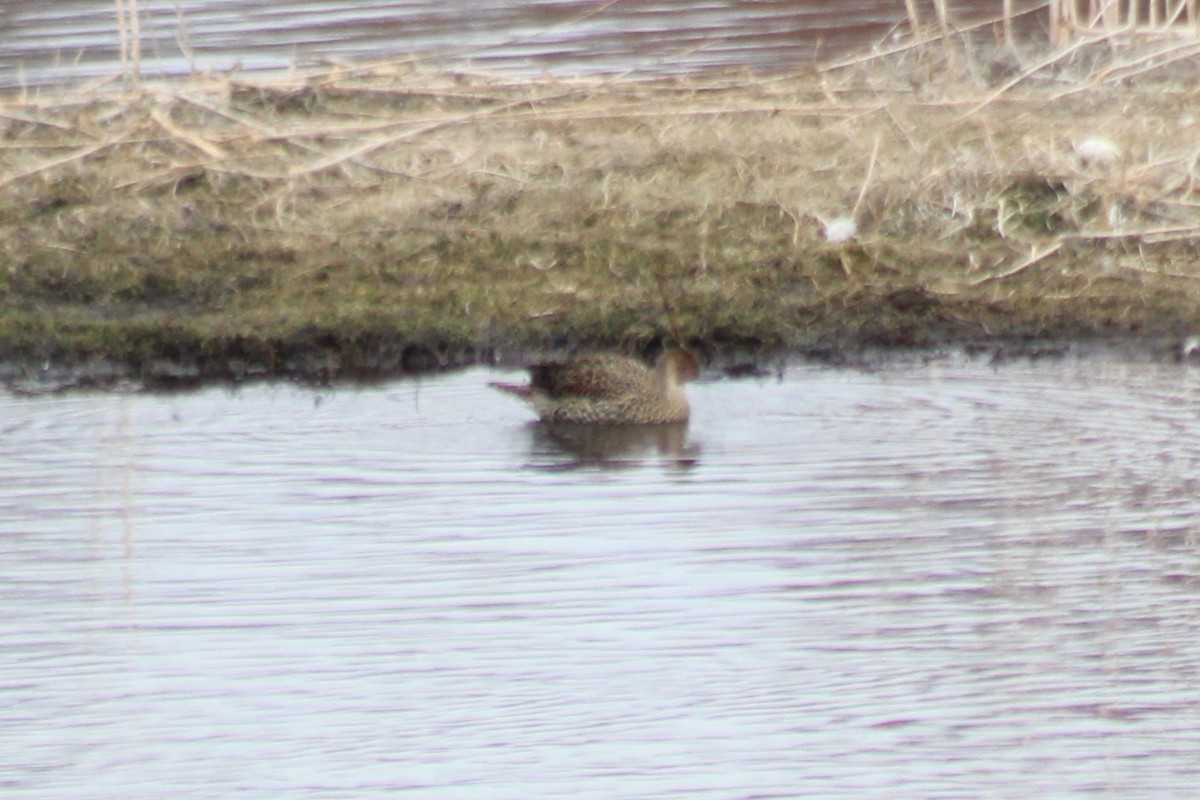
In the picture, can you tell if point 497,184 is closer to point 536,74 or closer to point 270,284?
point 270,284

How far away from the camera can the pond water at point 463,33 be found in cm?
1683

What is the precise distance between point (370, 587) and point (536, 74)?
816cm

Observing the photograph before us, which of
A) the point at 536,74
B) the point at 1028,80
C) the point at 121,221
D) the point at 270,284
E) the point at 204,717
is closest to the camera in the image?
the point at 204,717

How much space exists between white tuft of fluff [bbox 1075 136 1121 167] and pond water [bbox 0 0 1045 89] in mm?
3407

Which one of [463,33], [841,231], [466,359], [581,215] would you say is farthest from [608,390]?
[463,33]

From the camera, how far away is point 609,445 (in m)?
9.97

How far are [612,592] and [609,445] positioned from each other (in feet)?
7.34

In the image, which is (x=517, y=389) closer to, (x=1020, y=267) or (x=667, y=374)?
(x=667, y=374)

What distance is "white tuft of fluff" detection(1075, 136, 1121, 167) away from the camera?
12367 mm

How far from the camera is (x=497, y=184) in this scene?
12.6 m

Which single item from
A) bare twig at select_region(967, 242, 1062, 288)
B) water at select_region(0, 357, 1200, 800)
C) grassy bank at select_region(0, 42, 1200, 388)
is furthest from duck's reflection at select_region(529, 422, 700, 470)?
bare twig at select_region(967, 242, 1062, 288)

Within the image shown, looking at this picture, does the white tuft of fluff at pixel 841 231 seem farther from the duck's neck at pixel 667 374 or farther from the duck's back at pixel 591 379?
the duck's back at pixel 591 379

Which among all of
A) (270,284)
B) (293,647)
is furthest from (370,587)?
(270,284)

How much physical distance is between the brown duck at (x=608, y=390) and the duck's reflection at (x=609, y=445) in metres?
0.04
